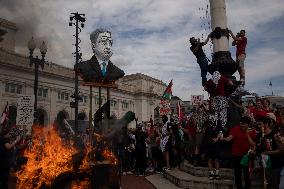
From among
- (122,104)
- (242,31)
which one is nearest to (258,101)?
(242,31)

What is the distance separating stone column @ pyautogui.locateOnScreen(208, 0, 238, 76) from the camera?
42.1 ft

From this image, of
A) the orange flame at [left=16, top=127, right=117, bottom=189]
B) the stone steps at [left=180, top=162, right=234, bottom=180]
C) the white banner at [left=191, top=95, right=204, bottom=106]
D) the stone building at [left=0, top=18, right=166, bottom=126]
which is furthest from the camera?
the stone building at [left=0, top=18, right=166, bottom=126]

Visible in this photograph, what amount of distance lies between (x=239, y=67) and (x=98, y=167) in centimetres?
873

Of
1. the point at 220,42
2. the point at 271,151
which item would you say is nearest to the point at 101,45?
the point at 271,151

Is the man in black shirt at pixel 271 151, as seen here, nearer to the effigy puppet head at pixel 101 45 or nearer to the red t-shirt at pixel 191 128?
the effigy puppet head at pixel 101 45

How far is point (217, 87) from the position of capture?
11.6 m

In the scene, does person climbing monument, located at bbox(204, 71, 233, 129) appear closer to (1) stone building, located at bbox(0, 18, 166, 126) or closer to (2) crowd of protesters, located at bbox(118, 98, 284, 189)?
(2) crowd of protesters, located at bbox(118, 98, 284, 189)

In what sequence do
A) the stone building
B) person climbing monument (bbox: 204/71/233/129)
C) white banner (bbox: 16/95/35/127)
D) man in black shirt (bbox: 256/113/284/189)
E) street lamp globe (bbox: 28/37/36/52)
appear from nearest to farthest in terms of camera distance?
1. man in black shirt (bbox: 256/113/284/189)
2. white banner (bbox: 16/95/35/127)
3. person climbing monument (bbox: 204/71/233/129)
4. street lamp globe (bbox: 28/37/36/52)
5. the stone building

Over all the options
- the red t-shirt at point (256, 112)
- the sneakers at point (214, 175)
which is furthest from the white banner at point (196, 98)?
the sneakers at point (214, 175)

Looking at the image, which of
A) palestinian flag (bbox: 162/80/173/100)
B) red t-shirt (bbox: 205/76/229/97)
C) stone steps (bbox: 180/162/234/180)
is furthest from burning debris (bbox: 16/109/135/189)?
palestinian flag (bbox: 162/80/173/100)

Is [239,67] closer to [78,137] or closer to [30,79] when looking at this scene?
[78,137]

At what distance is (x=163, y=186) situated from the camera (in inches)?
384

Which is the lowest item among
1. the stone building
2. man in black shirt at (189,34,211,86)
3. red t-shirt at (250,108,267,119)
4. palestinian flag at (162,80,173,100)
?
red t-shirt at (250,108,267,119)

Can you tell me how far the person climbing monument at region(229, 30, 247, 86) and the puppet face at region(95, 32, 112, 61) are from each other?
25.8ft
